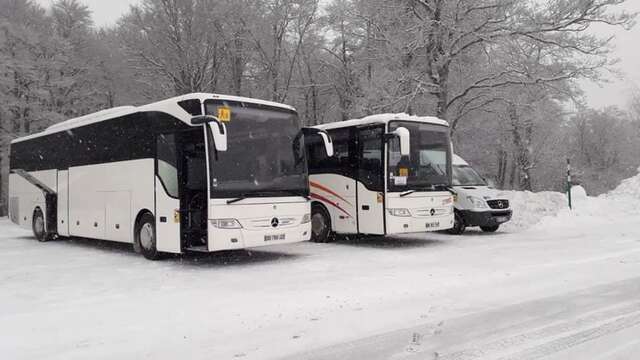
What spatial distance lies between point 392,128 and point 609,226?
28.3 feet

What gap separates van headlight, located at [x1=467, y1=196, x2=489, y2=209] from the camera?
16.1 m

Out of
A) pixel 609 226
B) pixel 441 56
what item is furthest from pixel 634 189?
pixel 441 56

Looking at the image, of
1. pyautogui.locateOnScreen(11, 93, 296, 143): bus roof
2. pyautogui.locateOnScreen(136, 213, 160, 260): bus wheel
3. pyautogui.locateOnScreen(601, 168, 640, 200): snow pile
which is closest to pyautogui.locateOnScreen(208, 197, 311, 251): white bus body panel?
pyautogui.locateOnScreen(11, 93, 296, 143): bus roof

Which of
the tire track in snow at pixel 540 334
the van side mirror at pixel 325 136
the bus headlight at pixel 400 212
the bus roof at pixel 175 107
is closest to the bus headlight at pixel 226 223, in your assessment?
the bus roof at pixel 175 107

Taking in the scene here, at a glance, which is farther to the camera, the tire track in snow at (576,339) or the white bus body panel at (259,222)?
the white bus body panel at (259,222)

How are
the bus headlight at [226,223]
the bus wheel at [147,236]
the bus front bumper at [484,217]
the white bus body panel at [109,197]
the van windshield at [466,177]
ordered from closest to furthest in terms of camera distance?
the bus headlight at [226,223], the bus wheel at [147,236], the white bus body panel at [109,197], the bus front bumper at [484,217], the van windshield at [466,177]

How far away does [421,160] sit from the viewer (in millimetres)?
13633

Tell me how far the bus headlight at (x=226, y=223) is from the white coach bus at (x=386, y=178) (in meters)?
3.90

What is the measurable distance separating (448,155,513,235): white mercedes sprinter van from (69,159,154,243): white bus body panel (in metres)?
8.77

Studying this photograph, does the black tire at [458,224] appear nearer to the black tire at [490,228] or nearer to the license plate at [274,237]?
the black tire at [490,228]

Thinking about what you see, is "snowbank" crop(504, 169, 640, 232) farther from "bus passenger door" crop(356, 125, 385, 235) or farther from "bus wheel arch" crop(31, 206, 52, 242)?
"bus wheel arch" crop(31, 206, 52, 242)

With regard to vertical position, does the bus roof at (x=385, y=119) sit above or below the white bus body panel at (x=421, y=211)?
above

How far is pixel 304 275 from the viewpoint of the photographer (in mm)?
9633

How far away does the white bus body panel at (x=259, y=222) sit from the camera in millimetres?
10203
